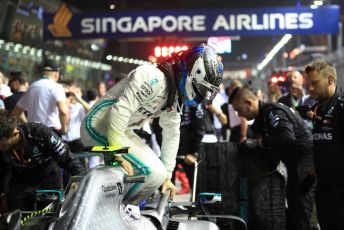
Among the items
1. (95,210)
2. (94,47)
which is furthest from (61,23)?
(95,210)

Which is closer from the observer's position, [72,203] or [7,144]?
[72,203]

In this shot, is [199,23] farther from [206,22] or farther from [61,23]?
[61,23]

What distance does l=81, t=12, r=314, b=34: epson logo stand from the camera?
603 inches

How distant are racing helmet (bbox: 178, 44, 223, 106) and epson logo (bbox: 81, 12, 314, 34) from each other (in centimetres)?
1072

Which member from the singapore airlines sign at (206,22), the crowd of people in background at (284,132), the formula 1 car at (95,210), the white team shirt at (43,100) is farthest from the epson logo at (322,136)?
the singapore airlines sign at (206,22)

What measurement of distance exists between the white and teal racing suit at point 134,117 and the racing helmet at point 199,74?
0.55 feet

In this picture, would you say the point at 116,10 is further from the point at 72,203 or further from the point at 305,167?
the point at 72,203

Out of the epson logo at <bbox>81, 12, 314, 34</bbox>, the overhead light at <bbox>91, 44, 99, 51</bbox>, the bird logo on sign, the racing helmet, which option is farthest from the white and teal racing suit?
the overhead light at <bbox>91, 44, 99, 51</bbox>

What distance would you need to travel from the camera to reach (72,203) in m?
3.52

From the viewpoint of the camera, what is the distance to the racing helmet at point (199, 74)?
4848mm

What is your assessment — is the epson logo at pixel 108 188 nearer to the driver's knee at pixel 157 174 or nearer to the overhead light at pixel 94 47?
the driver's knee at pixel 157 174

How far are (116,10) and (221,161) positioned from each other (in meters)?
10.0

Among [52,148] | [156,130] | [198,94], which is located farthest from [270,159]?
[156,130]

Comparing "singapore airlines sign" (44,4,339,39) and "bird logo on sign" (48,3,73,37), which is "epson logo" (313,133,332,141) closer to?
"singapore airlines sign" (44,4,339,39)
